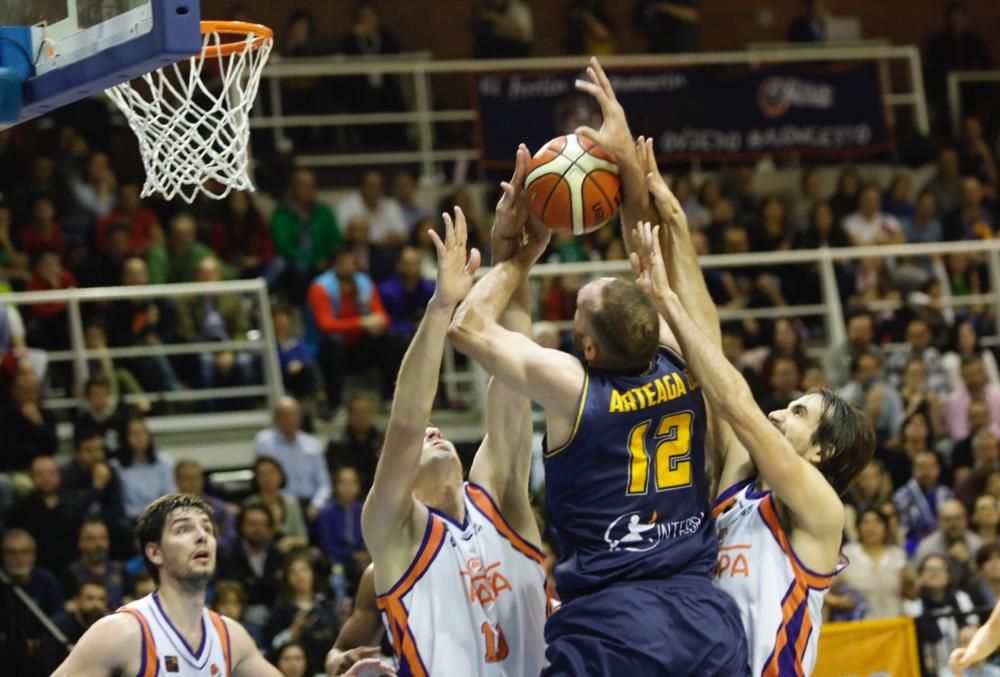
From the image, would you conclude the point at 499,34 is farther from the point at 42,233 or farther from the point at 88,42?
the point at 88,42

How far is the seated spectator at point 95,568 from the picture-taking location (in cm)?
996

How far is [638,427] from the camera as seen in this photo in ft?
16.9

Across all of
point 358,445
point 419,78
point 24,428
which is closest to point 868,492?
point 358,445

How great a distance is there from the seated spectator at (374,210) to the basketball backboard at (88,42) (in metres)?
8.16

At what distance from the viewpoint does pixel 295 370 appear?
12.4 meters

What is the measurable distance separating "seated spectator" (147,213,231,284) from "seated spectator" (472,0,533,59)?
423 cm

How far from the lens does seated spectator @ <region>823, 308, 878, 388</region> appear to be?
42.8ft

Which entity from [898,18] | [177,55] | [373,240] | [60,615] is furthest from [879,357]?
[177,55]

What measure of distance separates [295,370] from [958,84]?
28.9ft

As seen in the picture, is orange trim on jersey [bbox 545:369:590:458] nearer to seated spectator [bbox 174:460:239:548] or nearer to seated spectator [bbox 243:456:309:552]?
seated spectator [bbox 174:460:239:548]

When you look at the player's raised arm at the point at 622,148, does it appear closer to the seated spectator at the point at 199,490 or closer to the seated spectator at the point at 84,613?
the seated spectator at the point at 84,613

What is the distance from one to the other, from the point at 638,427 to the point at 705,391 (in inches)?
9.6

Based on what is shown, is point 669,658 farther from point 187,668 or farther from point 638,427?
point 187,668

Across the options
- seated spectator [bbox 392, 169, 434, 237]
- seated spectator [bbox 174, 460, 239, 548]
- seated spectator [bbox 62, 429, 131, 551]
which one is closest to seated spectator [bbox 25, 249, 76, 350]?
seated spectator [bbox 62, 429, 131, 551]
